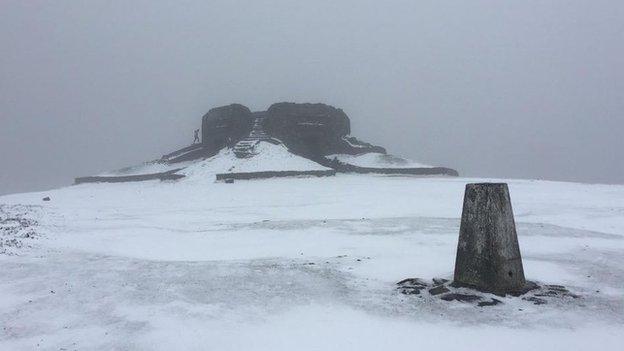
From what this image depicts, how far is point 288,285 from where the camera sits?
6074 mm

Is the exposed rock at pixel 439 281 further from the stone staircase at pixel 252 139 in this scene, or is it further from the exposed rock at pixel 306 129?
the exposed rock at pixel 306 129

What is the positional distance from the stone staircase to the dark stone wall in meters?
0.99

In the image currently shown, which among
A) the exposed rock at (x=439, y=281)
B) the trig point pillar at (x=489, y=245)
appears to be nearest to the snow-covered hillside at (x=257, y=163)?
the exposed rock at (x=439, y=281)

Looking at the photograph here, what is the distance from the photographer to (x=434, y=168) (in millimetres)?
35469

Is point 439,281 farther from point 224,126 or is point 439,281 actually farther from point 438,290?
A: point 224,126

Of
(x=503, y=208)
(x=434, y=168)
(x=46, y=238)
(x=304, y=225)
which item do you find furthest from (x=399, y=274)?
(x=434, y=168)

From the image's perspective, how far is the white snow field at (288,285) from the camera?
4340mm

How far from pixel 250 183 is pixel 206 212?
12009mm

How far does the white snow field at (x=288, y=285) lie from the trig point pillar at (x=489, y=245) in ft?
0.96

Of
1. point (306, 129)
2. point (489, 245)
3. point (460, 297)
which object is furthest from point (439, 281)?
point (306, 129)

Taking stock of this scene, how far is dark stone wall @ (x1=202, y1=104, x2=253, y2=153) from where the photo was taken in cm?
4009

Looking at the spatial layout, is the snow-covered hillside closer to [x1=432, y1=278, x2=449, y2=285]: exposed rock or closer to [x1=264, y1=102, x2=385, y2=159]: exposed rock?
[x1=264, y1=102, x2=385, y2=159]: exposed rock

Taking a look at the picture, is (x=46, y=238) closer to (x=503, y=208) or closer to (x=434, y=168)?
(x=503, y=208)

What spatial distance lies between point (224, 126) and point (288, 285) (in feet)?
116
